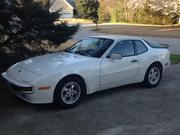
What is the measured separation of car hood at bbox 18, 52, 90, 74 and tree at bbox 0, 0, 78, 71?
83.9 inches

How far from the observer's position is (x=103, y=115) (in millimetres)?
6129

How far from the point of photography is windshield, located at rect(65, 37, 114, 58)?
7.24 meters

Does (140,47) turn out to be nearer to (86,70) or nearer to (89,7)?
(86,70)

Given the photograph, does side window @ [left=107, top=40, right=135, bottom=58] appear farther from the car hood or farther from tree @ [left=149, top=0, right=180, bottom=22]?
tree @ [left=149, top=0, right=180, bottom=22]

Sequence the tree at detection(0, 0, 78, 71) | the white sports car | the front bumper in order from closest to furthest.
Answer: the front bumper, the white sports car, the tree at detection(0, 0, 78, 71)

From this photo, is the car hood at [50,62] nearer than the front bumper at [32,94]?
No

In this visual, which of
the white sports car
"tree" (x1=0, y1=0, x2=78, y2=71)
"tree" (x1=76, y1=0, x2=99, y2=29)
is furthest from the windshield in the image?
"tree" (x1=76, y1=0, x2=99, y2=29)

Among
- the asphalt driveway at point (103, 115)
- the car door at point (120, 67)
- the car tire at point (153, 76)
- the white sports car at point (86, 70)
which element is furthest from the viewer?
the car tire at point (153, 76)

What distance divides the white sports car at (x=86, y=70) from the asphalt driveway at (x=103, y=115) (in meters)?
0.28

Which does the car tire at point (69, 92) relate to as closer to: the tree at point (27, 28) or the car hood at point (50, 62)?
the car hood at point (50, 62)

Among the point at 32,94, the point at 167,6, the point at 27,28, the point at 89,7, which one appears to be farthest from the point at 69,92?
the point at 89,7

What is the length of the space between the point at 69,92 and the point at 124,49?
6.11 feet

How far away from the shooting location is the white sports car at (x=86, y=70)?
6189 millimetres

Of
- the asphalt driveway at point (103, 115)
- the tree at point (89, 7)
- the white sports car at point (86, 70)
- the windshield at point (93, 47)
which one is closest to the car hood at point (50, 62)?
the white sports car at point (86, 70)
